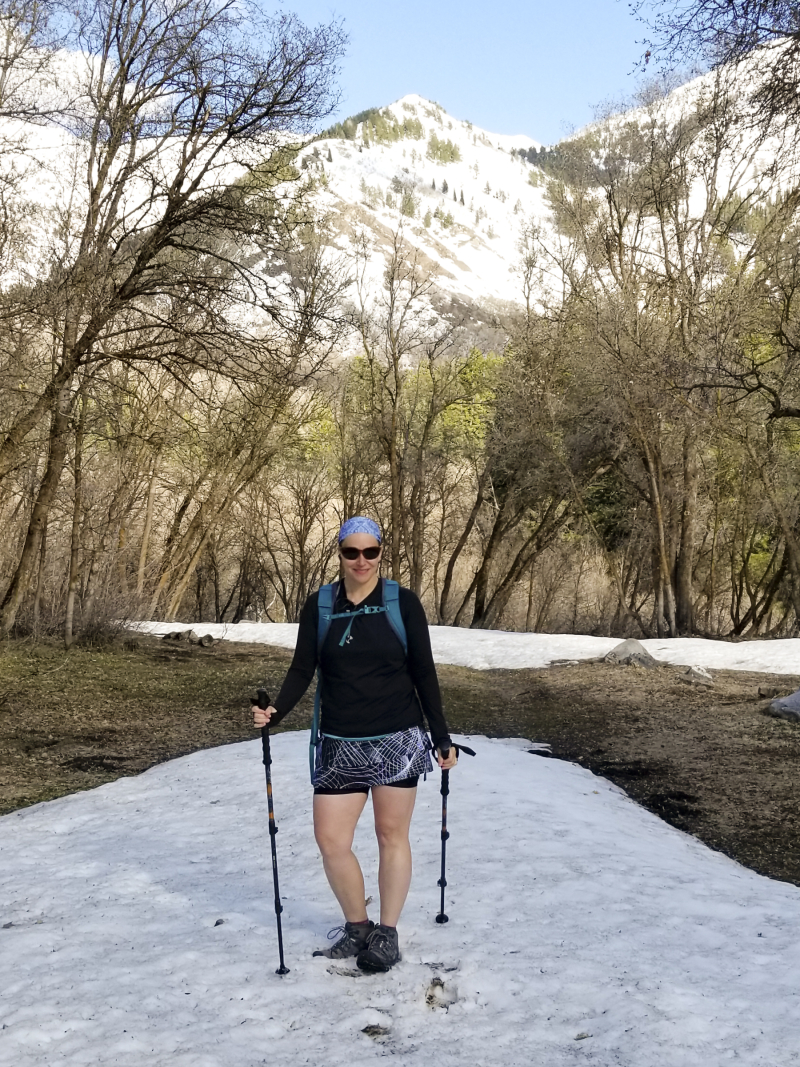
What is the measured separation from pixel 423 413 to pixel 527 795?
2477 centimetres

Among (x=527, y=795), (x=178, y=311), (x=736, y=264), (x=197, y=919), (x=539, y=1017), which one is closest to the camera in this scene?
(x=539, y=1017)

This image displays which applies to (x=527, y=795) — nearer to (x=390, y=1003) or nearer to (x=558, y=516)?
(x=390, y=1003)

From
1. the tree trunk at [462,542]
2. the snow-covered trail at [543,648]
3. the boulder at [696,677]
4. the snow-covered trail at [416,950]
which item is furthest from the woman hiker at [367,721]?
the tree trunk at [462,542]

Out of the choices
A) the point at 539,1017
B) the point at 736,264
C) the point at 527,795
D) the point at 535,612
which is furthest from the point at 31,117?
the point at 535,612

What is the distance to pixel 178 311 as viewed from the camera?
487 inches

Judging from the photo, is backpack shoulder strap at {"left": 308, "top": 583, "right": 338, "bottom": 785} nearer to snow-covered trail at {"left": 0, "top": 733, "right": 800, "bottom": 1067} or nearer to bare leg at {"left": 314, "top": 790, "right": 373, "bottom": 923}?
bare leg at {"left": 314, "top": 790, "right": 373, "bottom": 923}

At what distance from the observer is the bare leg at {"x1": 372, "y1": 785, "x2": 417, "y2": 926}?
12.5 ft

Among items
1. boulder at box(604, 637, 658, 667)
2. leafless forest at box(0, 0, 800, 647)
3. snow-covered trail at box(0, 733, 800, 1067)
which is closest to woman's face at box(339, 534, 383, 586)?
snow-covered trail at box(0, 733, 800, 1067)

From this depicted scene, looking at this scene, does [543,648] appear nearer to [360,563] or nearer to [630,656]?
[630,656]

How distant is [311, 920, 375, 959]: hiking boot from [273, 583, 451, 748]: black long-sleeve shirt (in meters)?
0.80

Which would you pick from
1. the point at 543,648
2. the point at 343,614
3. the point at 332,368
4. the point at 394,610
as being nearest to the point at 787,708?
the point at 543,648

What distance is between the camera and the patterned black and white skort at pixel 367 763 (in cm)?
377

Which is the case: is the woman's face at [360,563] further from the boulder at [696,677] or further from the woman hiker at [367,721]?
the boulder at [696,677]

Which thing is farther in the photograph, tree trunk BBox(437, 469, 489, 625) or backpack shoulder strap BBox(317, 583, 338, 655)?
tree trunk BBox(437, 469, 489, 625)
